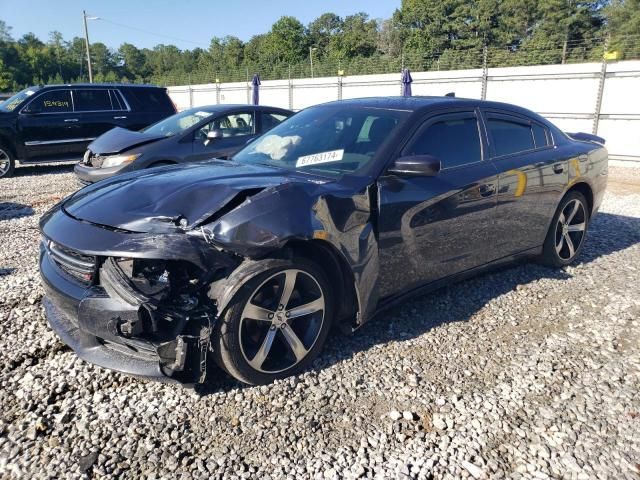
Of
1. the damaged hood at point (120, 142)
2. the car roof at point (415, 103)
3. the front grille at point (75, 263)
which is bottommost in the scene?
the front grille at point (75, 263)

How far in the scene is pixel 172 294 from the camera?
2.56 m

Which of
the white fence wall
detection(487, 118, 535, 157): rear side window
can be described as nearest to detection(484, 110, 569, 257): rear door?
detection(487, 118, 535, 157): rear side window

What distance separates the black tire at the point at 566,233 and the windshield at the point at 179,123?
5.31 meters

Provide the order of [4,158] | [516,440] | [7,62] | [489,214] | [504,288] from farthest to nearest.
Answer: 1. [7,62]
2. [4,158]
3. [504,288]
4. [489,214]
5. [516,440]

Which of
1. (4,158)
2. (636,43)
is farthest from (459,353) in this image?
(636,43)

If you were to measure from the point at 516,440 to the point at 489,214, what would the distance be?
1.89 m

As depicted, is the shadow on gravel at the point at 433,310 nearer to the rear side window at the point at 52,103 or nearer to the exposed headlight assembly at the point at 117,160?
the exposed headlight assembly at the point at 117,160

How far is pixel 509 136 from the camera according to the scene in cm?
430

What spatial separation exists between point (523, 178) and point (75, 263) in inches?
135

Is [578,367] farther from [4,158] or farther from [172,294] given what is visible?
[4,158]

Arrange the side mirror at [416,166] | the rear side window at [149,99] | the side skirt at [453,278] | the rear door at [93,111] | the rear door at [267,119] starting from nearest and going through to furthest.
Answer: the side mirror at [416,166] < the side skirt at [453,278] < the rear door at [267,119] < the rear door at [93,111] < the rear side window at [149,99]

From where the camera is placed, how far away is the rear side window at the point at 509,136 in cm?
414

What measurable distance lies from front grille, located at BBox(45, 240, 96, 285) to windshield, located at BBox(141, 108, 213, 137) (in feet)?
16.8

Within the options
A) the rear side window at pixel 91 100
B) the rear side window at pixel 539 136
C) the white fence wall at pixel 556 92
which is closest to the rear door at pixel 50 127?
the rear side window at pixel 91 100
